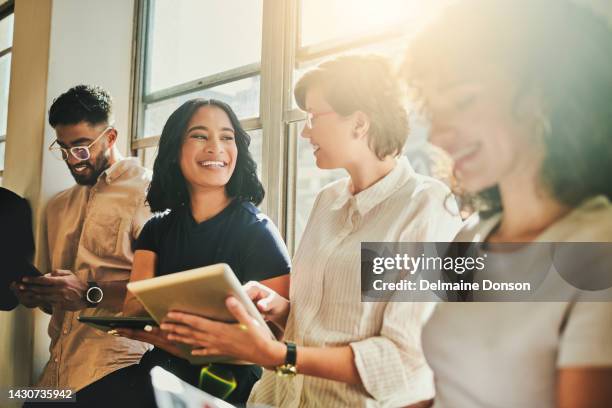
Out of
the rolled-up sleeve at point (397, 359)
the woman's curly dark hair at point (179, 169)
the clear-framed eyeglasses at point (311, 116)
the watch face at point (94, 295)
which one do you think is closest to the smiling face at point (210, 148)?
the woman's curly dark hair at point (179, 169)

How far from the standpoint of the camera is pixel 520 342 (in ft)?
3.56

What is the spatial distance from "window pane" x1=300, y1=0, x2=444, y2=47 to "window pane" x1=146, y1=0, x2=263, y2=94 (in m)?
0.22

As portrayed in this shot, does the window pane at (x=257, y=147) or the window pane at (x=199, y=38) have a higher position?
the window pane at (x=199, y=38)

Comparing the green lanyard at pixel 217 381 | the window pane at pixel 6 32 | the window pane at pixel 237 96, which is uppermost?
the window pane at pixel 6 32

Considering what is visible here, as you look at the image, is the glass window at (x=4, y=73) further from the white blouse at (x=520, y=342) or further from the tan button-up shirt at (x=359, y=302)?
the white blouse at (x=520, y=342)

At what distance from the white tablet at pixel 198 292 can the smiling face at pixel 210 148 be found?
463mm

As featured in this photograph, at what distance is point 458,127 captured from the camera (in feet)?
3.93

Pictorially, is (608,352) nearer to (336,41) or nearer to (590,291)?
(590,291)

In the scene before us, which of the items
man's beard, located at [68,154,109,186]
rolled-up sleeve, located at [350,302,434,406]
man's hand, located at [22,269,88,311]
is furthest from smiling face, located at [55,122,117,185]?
rolled-up sleeve, located at [350,302,434,406]

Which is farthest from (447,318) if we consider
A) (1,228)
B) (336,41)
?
(1,228)

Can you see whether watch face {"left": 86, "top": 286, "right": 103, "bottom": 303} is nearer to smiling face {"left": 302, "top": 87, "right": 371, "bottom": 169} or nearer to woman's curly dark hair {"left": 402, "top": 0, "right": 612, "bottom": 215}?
smiling face {"left": 302, "top": 87, "right": 371, "bottom": 169}

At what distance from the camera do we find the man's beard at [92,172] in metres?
2.10

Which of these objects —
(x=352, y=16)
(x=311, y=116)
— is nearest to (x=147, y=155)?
(x=311, y=116)

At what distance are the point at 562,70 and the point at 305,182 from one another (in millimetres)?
751
